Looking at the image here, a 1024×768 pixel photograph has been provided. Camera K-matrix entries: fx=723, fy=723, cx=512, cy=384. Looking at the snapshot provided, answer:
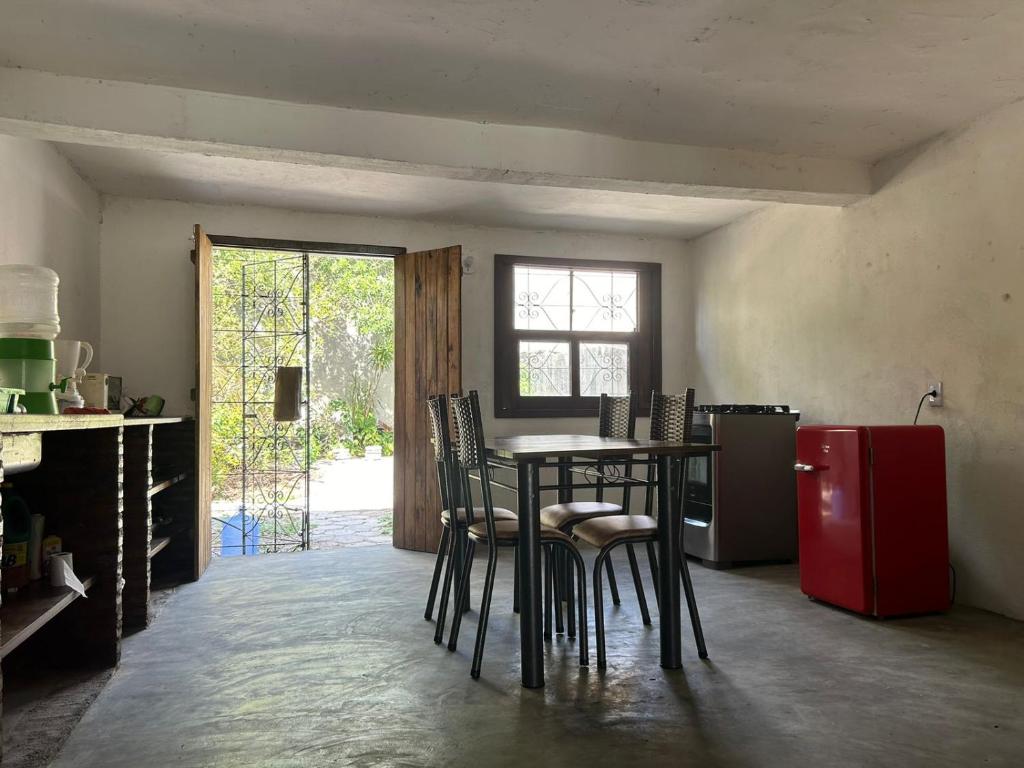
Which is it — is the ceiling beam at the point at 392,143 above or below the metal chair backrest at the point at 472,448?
above

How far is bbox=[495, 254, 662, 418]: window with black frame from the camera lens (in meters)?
5.89

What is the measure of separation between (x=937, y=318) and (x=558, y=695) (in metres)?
2.87

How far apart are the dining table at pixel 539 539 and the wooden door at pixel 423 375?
2.31 meters

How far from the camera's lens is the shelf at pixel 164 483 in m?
3.79

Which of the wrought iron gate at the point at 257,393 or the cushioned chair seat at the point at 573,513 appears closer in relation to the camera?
the cushioned chair seat at the point at 573,513

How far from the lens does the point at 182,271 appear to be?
516 cm

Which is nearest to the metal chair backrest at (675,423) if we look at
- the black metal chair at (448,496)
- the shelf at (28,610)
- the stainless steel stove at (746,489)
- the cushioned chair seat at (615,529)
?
the cushioned chair seat at (615,529)

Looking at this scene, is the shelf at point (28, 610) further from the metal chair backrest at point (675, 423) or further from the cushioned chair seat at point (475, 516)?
the metal chair backrest at point (675, 423)

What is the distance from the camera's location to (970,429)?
144 inches

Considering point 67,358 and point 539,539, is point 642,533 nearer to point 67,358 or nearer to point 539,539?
point 539,539

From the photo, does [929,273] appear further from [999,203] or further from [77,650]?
[77,650]

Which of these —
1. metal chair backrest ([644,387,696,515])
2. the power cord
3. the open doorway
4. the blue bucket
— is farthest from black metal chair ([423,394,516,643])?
the open doorway

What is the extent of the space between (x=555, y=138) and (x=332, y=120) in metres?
1.15

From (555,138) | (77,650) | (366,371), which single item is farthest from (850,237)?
(366,371)
